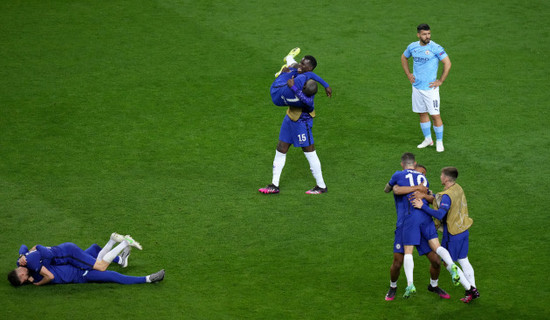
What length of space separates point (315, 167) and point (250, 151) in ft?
7.05

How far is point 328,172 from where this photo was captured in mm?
13266

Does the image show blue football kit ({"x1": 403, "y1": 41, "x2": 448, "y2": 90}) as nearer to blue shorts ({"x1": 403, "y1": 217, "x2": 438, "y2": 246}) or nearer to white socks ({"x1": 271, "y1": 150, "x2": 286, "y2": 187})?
white socks ({"x1": 271, "y1": 150, "x2": 286, "y2": 187})

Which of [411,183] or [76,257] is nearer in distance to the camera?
[411,183]

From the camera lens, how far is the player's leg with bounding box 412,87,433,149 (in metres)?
13.7

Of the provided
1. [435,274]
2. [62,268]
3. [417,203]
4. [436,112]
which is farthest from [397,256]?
[436,112]

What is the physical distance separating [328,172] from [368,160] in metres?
0.84

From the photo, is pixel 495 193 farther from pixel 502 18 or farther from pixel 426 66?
pixel 502 18

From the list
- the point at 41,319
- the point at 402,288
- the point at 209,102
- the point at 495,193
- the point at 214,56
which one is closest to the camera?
the point at 41,319

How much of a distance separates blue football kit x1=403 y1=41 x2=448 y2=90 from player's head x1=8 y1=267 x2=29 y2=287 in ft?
24.8

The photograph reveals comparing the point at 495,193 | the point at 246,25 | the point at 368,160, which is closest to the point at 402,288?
the point at 495,193

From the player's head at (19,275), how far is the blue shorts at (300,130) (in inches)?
183

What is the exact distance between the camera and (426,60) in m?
13.5

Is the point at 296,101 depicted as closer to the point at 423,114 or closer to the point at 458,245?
the point at 423,114

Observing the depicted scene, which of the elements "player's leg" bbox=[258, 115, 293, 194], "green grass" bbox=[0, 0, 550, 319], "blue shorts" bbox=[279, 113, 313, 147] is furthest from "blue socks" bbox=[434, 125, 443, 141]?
"player's leg" bbox=[258, 115, 293, 194]
